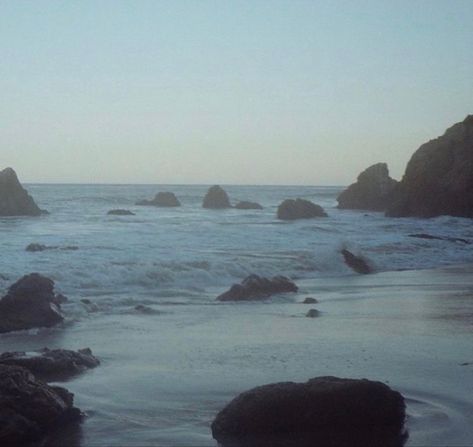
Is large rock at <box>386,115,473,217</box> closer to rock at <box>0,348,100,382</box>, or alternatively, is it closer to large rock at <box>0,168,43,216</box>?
large rock at <box>0,168,43,216</box>

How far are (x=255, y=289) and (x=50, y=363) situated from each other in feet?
23.9

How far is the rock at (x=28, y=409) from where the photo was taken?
571 cm

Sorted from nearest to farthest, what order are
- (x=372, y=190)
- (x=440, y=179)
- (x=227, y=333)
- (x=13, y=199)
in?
1. (x=227, y=333)
2. (x=13, y=199)
3. (x=440, y=179)
4. (x=372, y=190)

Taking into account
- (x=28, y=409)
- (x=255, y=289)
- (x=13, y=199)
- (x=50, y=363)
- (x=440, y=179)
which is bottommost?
(x=255, y=289)

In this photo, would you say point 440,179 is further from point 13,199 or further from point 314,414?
point 314,414

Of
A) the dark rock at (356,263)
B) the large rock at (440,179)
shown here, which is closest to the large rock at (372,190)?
the large rock at (440,179)

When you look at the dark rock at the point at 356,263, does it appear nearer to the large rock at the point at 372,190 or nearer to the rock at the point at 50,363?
the rock at the point at 50,363

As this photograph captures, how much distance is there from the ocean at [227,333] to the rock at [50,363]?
0.61ft

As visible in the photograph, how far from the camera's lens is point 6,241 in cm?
2633

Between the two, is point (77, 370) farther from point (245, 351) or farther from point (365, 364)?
point (365, 364)

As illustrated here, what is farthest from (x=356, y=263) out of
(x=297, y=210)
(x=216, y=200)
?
(x=216, y=200)

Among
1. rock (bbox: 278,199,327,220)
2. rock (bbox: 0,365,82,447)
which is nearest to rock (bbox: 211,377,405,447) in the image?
rock (bbox: 0,365,82,447)

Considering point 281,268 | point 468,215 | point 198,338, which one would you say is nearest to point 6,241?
point 281,268

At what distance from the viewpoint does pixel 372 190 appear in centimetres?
6844
